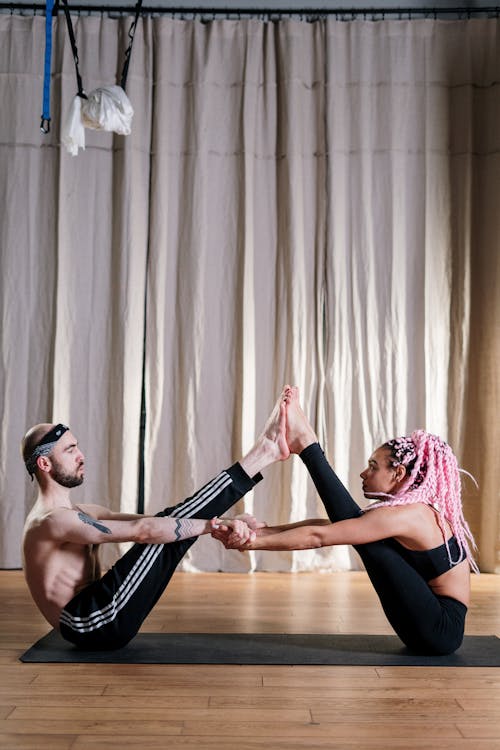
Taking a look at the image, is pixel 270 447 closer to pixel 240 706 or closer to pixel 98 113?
pixel 240 706

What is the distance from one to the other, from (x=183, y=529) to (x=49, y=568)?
44 centimetres

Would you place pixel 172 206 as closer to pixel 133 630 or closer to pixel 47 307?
pixel 47 307

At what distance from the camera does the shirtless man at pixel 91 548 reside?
112 inches

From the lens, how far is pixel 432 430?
16.2ft

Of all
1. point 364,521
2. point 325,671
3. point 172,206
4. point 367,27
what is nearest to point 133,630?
point 325,671

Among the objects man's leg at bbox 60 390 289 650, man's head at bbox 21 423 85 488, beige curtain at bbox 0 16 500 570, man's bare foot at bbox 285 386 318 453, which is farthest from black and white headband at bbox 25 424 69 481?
beige curtain at bbox 0 16 500 570

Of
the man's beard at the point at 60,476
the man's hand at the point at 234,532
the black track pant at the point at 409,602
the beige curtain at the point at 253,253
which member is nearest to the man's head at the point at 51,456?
the man's beard at the point at 60,476

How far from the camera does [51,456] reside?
2.98 metres

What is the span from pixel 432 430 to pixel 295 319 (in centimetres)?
95

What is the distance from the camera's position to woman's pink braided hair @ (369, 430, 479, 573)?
3.02 metres

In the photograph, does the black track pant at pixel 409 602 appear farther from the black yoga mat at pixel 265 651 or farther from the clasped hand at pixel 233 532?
the clasped hand at pixel 233 532

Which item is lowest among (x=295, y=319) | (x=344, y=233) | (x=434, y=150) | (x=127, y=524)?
(x=127, y=524)

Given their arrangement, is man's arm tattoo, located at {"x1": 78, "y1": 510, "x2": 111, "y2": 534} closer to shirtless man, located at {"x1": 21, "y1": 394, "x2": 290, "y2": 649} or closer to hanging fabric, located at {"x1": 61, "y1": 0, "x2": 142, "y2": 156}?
shirtless man, located at {"x1": 21, "y1": 394, "x2": 290, "y2": 649}

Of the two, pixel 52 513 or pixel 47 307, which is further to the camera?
pixel 47 307
